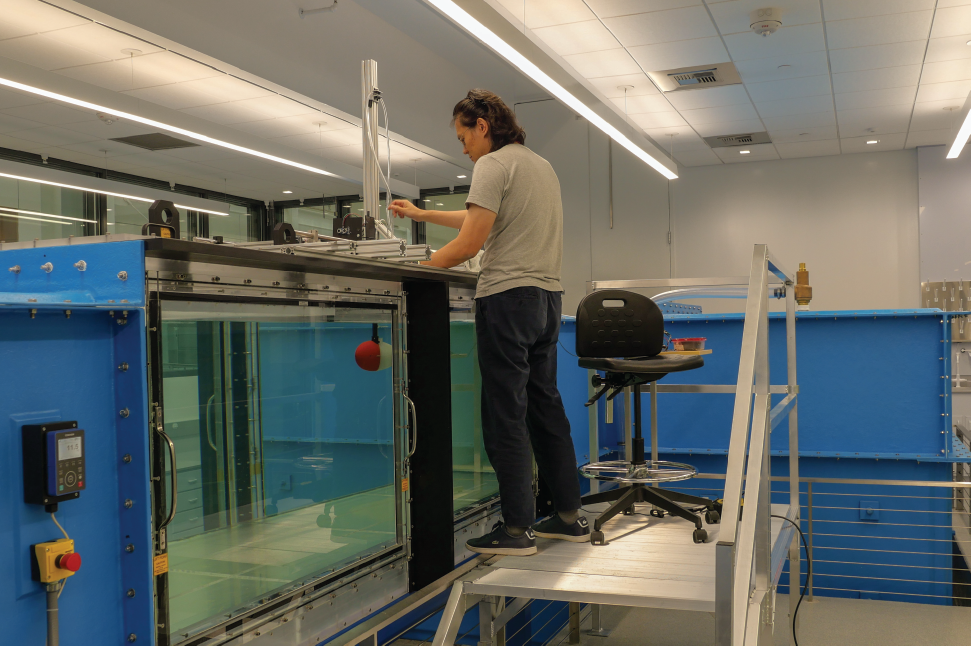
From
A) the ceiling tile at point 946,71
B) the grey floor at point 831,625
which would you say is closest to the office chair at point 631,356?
the grey floor at point 831,625

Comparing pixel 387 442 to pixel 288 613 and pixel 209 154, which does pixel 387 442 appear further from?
pixel 209 154

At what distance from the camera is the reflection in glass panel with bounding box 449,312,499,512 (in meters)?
2.70

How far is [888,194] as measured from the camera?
8.80 meters

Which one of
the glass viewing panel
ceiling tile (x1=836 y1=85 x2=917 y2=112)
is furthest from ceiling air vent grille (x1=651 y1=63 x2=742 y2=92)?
the glass viewing panel

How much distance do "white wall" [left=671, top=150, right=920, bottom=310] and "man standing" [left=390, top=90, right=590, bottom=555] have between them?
7.43 meters

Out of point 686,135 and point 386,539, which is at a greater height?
point 686,135

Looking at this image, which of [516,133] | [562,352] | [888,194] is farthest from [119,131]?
[888,194]

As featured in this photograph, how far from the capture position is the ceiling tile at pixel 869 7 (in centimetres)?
495

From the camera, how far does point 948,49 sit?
5754mm

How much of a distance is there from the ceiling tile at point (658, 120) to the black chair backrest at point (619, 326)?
5122 millimetres

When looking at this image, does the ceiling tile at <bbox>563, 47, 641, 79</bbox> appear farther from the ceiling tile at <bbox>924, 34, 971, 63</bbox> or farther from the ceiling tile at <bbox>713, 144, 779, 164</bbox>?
the ceiling tile at <bbox>713, 144, 779, 164</bbox>

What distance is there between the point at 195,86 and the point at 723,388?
4229mm

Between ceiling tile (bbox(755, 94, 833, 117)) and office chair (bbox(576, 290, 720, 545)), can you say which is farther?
ceiling tile (bbox(755, 94, 833, 117))

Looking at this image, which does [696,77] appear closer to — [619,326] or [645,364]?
[619,326]
